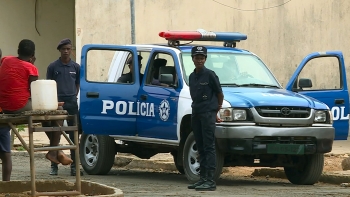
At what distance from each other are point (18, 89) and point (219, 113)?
293 cm

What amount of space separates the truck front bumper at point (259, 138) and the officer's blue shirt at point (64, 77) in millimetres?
2678

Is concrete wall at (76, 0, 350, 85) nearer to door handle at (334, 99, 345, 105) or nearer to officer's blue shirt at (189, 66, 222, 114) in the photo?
door handle at (334, 99, 345, 105)

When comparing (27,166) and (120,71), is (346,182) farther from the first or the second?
(27,166)

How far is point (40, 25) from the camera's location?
89.2ft

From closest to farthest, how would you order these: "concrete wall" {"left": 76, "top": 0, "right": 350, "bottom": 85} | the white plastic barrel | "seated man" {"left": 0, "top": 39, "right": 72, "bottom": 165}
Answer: the white plastic barrel
"seated man" {"left": 0, "top": 39, "right": 72, "bottom": 165}
"concrete wall" {"left": 76, "top": 0, "right": 350, "bottom": 85}

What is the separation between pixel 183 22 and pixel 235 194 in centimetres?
1231

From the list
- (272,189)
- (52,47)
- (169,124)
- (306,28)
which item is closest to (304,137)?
(272,189)

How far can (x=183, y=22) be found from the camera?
23.4m

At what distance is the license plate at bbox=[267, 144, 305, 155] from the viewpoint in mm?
12273

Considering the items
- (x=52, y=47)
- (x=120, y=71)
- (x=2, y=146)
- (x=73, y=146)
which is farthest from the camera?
(x=52, y=47)

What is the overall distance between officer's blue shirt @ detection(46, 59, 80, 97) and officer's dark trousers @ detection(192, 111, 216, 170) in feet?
8.33

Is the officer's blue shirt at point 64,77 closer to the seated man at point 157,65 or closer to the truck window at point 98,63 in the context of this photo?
the seated man at point 157,65

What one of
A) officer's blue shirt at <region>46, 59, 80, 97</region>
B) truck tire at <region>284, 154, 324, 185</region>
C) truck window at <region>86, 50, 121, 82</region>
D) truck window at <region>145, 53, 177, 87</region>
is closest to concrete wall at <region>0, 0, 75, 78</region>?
truck window at <region>86, 50, 121, 82</region>

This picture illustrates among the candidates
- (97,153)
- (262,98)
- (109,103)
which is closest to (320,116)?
(262,98)
